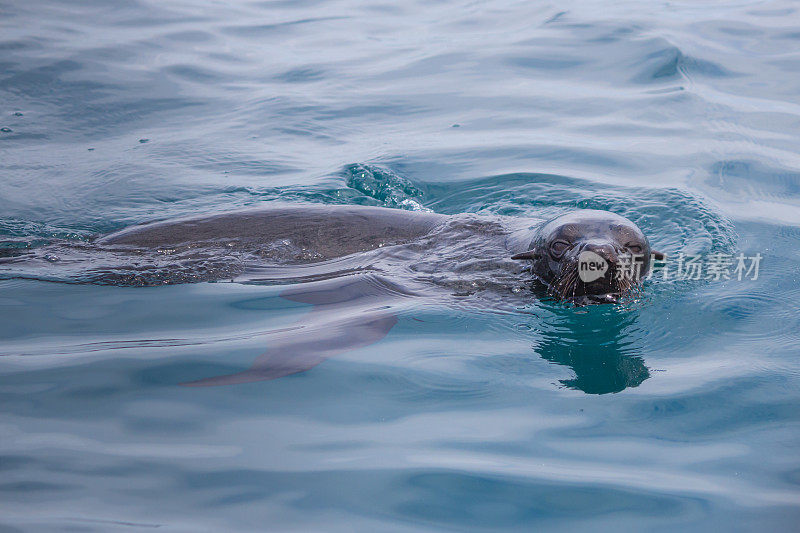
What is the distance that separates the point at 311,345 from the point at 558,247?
1639 millimetres

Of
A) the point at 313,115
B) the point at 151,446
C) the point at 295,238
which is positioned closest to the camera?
the point at 151,446

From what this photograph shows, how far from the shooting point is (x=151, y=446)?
324cm

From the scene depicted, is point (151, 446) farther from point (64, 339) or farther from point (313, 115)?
point (313, 115)

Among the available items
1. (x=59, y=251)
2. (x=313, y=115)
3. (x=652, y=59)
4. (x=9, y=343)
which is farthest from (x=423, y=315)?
(x=652, y=59)

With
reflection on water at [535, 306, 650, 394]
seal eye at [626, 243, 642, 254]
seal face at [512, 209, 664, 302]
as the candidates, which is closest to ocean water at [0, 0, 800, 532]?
Answer: reflection on water at [535, 306, 650, 394]

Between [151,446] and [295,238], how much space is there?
2.61 m

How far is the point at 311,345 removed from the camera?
4.21 meters

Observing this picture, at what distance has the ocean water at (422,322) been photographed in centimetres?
299

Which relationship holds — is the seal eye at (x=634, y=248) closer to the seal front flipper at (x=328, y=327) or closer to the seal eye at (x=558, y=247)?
the seal eye at (x=558, y=247)

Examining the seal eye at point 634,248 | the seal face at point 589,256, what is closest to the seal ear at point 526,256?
the seal face at point 589,256

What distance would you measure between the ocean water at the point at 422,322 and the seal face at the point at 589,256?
19 cm

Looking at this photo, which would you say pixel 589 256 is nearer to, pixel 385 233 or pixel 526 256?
pixel 526 256

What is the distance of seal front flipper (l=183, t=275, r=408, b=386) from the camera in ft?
12.9

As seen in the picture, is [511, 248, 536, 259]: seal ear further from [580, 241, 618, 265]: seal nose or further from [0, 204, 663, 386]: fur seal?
[580, 241, 618, 265]: seal nose
